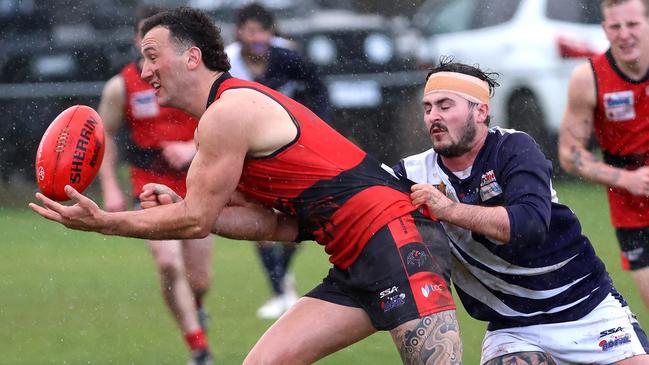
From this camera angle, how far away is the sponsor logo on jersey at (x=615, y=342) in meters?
4.96

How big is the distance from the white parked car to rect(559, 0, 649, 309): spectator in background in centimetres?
680

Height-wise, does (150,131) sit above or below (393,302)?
below

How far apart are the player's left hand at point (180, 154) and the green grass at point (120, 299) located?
3.56 feet

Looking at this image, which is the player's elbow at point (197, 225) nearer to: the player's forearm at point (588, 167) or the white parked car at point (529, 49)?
the player's forearm at point (588, 167)

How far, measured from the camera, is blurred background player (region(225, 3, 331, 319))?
28.3ft

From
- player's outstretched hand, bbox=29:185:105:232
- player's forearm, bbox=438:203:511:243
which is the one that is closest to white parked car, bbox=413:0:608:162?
player's forearm, bbox=438:203:511:243

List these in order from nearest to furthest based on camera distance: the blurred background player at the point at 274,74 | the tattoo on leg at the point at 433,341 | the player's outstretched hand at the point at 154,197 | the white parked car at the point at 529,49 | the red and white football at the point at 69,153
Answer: the tattoo on leg at the point at 433,341 → the player's outstretched hand at the point at 154,197 → the red and white football at the point at 69,153 → the blurred background player at the point at 274,74 → the white parked car at the point at 529,49

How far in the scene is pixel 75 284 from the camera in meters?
9.98

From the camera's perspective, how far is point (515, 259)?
4.93m

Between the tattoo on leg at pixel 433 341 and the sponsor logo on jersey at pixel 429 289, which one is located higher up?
the sponsor logo on jersey at pixel 429 289

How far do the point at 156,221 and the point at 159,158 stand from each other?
10.2 feet

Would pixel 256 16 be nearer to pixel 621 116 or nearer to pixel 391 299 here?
pixel 621 116

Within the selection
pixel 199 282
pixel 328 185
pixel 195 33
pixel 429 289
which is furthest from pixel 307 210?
pixel 199 282

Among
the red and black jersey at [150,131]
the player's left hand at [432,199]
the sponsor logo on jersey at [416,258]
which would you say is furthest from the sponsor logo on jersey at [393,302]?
the red and black jersey at [150,131]
